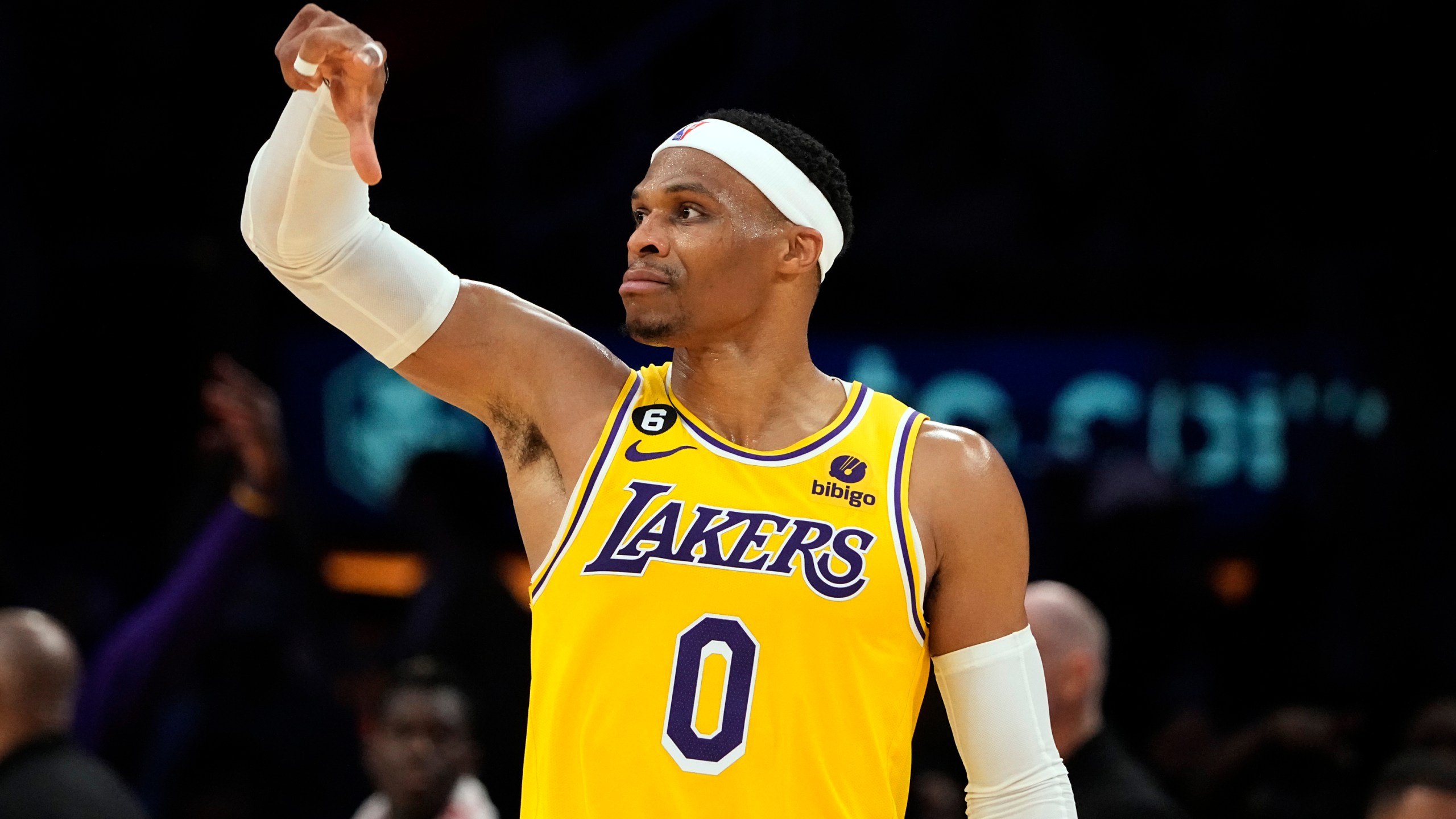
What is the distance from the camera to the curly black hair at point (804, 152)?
2.94 meters

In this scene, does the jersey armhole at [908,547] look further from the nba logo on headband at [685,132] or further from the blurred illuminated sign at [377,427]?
the blurred illuminated sign at [377,427]

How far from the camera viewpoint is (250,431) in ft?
17.8

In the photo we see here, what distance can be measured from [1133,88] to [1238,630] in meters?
2.45

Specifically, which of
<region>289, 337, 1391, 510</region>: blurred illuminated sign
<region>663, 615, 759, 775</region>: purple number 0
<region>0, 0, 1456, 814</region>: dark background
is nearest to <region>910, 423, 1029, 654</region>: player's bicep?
<region>663, 615, 759, 775</region>: purple number 0

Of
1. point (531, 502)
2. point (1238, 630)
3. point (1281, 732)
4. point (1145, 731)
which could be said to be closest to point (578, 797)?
point (531, 502)

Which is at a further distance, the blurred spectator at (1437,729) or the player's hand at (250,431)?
the blurred spectator at (1437,729)

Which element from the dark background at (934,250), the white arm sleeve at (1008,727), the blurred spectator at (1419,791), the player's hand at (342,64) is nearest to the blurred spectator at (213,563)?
the dark background at (934,250)

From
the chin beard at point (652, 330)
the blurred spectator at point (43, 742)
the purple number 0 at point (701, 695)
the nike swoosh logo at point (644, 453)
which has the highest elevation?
the chin beard at point (652, 330)

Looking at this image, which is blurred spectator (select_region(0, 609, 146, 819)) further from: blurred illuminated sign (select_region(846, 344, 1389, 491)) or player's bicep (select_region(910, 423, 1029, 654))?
blurred illuminated sign (select_region(846, 344, 1389, 491))

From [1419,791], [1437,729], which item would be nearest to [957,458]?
[1419,791]

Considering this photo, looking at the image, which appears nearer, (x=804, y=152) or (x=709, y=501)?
(x=709, y=501)

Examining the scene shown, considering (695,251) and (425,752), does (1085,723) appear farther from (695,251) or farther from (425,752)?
(695,251)

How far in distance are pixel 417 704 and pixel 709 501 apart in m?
2.76

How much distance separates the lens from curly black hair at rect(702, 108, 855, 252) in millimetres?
2936
